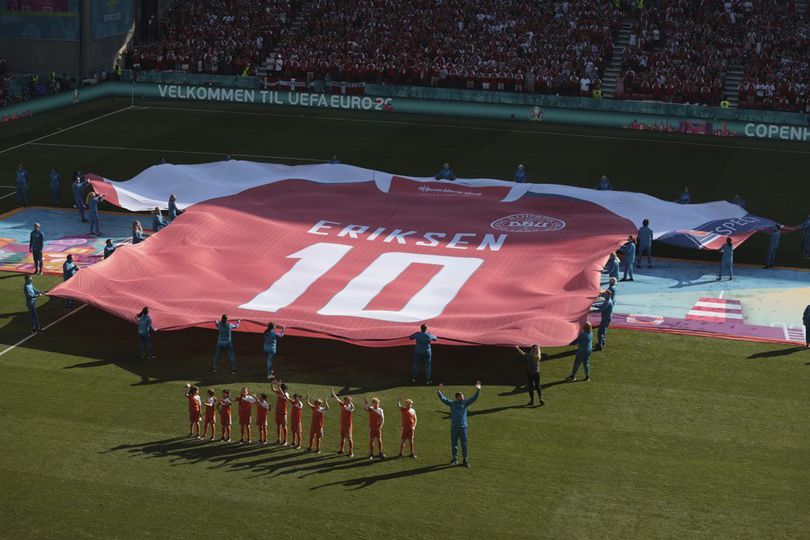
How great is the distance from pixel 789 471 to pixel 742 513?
2.38 metres

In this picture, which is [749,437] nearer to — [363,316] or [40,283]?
[363,316]

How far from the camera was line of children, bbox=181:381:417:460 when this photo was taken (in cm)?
2511

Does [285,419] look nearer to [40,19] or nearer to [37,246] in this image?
[37,246]

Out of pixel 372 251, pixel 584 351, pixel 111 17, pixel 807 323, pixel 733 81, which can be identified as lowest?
pixel 584 351

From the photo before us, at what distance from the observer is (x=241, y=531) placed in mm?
22141

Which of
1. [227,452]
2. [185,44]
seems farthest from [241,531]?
[185,44]

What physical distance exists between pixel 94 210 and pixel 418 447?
1931cm

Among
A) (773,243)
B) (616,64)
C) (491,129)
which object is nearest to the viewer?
(773,243)

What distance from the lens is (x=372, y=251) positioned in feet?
118

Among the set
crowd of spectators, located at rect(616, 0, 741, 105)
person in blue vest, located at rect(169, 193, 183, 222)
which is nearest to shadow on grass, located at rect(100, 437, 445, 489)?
person in blue vest, located at rect(169, 193, 183, 222)

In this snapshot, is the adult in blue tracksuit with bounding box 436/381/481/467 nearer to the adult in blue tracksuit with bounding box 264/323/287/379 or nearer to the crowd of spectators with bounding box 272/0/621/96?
the adult in blue tracksuit with bounding box 264/323/287/379

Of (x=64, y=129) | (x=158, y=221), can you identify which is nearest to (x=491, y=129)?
(x=64, y=129)

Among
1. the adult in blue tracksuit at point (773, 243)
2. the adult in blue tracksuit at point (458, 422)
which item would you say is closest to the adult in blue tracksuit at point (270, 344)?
the adult in blue tracksuit at point (458, 422)

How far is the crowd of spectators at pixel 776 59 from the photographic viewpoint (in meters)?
58.5
